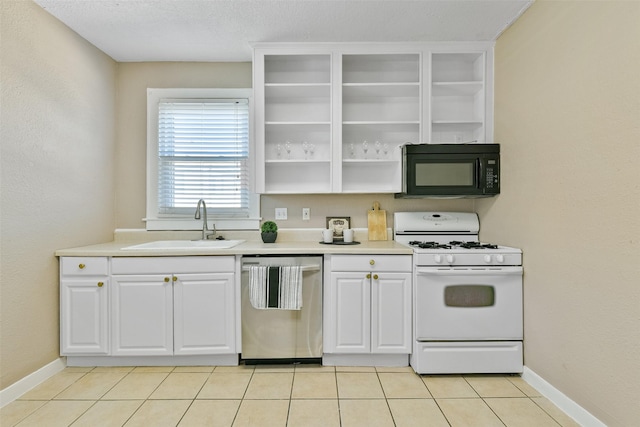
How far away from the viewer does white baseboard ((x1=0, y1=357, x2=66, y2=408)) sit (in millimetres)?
1986

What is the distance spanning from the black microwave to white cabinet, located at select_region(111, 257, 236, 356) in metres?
1.54

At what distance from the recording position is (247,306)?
2396mm

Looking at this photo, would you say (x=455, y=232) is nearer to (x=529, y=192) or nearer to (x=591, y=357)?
(x=529, y=192)

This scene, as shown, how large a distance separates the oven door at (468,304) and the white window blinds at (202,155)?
66.4 inches

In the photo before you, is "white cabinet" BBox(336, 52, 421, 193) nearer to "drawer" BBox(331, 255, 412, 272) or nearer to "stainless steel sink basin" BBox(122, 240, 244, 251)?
"drawer" BBox(331, 255, 412, 272)

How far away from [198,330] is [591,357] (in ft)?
7.64

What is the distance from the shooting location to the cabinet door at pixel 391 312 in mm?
2389

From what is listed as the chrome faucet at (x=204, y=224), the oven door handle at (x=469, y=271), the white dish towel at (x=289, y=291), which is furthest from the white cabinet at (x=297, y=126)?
the oven door handle at (x=469, y=271)

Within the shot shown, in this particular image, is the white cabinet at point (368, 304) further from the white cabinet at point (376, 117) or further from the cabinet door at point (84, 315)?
the cabinet door at point (84, 315)

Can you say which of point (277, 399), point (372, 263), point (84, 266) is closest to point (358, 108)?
point (372, 263)

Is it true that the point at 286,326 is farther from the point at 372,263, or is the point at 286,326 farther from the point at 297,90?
the point at 297,90

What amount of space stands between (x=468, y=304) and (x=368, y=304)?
0.67m

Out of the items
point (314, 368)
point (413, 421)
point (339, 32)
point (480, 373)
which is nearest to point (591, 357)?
point (480, 373)

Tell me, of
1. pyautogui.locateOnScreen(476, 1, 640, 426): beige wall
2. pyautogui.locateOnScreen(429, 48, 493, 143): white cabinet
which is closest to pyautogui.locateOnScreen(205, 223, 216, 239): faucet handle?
pyautogui.locateOnScreen(429, 48, 493, 143): white cabinet
